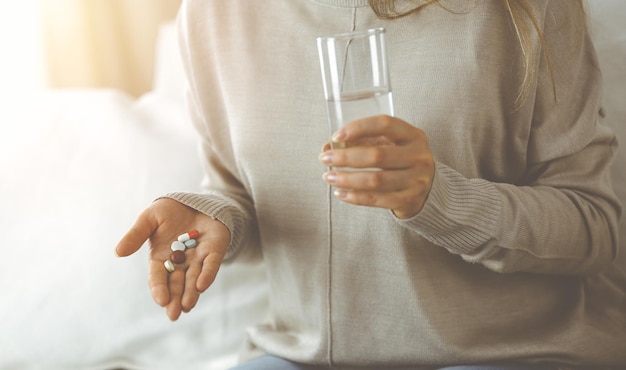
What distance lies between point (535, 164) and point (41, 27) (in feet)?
4.34

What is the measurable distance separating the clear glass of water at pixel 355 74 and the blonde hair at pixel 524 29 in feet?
0.89

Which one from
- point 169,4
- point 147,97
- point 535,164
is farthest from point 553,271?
point 169,4

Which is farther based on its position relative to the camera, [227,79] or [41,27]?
[41,27]

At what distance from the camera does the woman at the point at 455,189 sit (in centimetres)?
91

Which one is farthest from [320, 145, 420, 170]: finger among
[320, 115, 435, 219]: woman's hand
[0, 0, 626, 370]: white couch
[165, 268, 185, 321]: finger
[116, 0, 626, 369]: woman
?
[0, 0, 626, 370]: white couch

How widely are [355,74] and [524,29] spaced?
341 mm

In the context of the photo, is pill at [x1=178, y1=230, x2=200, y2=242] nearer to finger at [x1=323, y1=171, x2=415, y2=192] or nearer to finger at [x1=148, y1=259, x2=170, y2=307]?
finger at [x1=148, y1=259, x2=170, y2=307]

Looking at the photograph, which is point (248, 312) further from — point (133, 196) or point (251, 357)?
point (133, 196)

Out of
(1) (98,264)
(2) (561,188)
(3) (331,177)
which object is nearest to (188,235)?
(3) (331,177)

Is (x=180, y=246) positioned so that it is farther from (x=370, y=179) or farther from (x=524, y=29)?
(x=524, y=29)

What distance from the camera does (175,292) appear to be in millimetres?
832

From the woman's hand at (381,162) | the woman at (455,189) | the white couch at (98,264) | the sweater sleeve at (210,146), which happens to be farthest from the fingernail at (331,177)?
the white couch at (98,264)

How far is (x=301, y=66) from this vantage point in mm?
1012

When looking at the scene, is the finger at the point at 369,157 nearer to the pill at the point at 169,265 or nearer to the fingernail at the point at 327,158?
the fingernail at the point at 327,158
